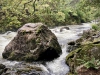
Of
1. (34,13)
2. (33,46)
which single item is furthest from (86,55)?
(34,13)

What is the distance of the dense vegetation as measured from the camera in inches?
730

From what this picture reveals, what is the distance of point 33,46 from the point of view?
10773 millimetres

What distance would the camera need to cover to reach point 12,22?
18844 mm

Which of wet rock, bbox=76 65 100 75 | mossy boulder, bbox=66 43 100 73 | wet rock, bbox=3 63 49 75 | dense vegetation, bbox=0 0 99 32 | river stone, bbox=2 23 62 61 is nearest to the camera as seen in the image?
wet rock, bbox=76 65 100 75

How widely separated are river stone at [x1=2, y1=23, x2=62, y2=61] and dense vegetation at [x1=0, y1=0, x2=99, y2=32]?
370cm

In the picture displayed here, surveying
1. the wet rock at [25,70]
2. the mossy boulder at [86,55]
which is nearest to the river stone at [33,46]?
the wet rock at [25,70]

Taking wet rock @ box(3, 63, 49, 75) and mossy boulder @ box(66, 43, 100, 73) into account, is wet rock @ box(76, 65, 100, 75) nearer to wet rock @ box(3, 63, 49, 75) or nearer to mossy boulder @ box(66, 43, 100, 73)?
mossy boulder @ box(66, 43, 100, 73)

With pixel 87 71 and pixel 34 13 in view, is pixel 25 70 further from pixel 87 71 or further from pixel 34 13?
pixel 34 13

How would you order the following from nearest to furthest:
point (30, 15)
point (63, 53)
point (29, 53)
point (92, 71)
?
point (92, 71) → point (29, 53) → point (63, 53) → point (30, 15)

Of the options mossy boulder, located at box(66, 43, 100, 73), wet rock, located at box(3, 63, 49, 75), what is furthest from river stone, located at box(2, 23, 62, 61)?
mossy boulder, located at box(66, 43, 100, 73)

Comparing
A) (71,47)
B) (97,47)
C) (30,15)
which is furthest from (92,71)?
(30,15)

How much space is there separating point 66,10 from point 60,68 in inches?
818

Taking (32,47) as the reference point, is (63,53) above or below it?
below

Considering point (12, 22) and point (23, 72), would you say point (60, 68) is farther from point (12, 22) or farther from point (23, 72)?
point (12, 22)
